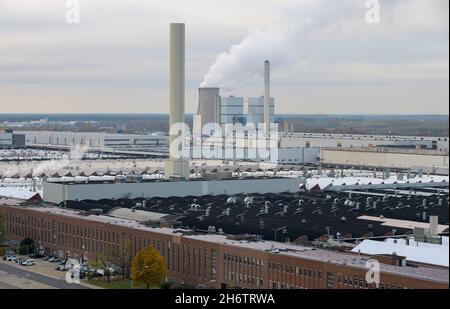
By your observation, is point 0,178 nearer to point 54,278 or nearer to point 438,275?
point 54,278

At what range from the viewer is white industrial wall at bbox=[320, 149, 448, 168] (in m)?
47.4

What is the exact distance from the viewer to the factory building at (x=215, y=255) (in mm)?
17328

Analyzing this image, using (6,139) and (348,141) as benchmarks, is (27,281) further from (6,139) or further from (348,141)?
(6,139)

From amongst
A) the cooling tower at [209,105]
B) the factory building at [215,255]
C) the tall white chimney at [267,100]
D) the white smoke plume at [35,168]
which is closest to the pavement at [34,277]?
the factory building at [215,255]

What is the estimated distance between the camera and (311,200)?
101 ft

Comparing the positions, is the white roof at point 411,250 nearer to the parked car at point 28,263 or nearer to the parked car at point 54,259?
the parked car at point 28,263

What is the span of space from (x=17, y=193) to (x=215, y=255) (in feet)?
45.6

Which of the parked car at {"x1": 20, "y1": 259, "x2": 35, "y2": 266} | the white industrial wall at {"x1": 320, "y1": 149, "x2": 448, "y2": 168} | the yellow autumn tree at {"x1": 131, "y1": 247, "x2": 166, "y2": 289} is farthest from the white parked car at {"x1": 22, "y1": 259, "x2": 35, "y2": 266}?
the white industrial wall at {"x1": 320, "y1": 149, "x2": 448, "y2": 168}

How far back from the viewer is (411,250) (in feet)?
62.5

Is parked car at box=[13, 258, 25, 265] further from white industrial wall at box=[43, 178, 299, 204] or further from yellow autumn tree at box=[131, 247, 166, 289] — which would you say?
white industrial wall at box=[43, 178, 299, 204]

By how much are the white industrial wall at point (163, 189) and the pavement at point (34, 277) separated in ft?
21.8

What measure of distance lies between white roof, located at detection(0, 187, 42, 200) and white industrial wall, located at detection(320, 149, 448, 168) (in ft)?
64.7
